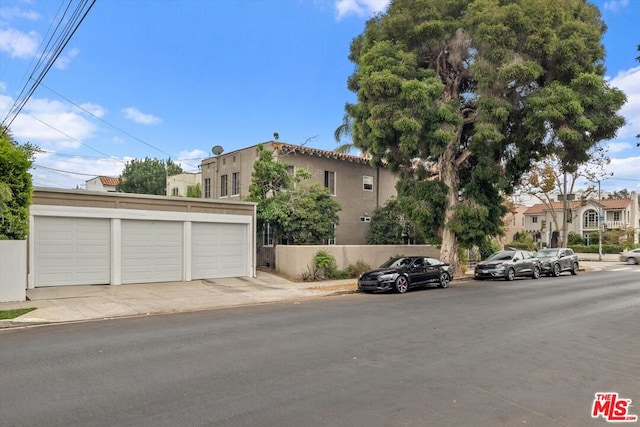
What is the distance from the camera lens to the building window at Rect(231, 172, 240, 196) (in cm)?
2869

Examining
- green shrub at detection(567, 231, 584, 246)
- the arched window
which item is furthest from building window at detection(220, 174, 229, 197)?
the arched window

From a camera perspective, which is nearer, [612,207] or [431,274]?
[431,274]

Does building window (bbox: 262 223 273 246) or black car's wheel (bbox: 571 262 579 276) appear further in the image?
black car's wheel (bbox: 571 262 579 276)

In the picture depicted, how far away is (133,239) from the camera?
17984 mm

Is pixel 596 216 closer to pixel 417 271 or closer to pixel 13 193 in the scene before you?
pixel 417 271

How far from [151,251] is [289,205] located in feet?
23.5

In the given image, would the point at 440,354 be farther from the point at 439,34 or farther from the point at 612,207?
the point at 612,207

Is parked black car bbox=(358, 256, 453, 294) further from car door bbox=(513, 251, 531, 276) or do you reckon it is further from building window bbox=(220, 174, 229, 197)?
building window bbox=(220, 174, 229, 197)

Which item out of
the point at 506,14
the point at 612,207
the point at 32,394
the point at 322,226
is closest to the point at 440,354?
the point at 32,394

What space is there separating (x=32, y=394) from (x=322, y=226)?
18.1m

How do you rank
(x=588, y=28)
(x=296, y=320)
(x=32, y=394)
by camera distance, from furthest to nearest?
1. (x=588, y=28)
2. (x=296, y=320)
3. (x=32, y=394)

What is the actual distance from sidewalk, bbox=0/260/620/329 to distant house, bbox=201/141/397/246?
29.6 ft

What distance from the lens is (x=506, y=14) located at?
64.3ft

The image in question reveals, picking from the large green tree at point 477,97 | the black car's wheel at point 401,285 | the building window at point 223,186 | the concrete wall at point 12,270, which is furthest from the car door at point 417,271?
the building window at point 223,186
